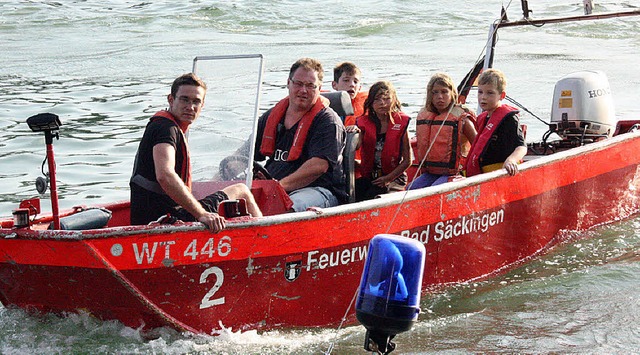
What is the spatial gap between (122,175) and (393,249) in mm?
7288

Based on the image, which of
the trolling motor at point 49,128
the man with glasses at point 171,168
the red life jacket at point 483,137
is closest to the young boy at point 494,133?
the red life jacket at point 483,137

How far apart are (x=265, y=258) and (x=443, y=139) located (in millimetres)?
2284

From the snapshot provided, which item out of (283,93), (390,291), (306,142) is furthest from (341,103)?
(283,93)

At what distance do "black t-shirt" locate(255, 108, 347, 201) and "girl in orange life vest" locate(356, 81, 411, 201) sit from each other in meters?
0.71

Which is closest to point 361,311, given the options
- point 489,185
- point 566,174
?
point 489,185

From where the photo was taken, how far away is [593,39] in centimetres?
2238

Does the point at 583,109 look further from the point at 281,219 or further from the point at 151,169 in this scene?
the point at 151,169

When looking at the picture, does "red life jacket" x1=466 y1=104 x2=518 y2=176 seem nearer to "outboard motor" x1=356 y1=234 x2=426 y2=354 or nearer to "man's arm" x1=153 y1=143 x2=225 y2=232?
"man's arm" x1=153 y1=143 x2=225 y2=232

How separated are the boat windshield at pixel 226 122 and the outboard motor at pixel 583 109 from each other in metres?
3.52

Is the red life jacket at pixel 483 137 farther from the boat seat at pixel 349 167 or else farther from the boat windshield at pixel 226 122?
the boat windshield at pixel 226 122

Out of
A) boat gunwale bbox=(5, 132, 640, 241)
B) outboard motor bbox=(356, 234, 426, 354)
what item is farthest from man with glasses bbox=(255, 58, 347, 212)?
outboard motor bbox=(356, 234, 426, 354)

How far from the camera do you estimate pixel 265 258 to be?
5590 millimetres

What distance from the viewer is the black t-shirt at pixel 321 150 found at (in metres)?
6.48

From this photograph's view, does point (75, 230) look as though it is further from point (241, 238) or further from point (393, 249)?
point (393, 249)
